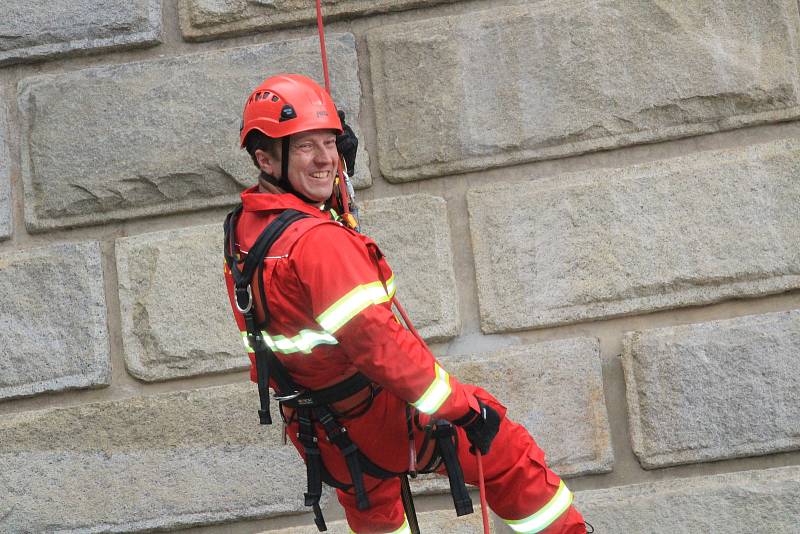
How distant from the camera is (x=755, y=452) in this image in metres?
3.69

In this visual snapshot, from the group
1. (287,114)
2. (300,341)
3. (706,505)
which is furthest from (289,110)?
(706,505)

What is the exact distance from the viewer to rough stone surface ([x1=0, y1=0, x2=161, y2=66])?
3.98m

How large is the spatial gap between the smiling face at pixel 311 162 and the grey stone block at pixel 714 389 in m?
1.37

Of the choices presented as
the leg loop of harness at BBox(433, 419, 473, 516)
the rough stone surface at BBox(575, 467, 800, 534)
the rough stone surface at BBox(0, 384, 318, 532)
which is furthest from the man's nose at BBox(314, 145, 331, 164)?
the rough stone surface at BBox(575, 467, 800, 534)

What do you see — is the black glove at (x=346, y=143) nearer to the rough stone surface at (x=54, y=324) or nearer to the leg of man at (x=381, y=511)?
the leg of man at (x=381, y=511)

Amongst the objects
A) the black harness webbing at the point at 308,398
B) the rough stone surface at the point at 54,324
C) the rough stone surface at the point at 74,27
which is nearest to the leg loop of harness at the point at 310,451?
the black harness webbing at the point at 308,398

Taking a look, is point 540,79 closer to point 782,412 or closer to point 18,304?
point 782,412

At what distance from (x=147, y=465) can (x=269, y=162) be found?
1498 mm

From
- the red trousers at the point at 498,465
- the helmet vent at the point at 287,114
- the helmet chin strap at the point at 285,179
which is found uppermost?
the helmet vent at the point at 287,114

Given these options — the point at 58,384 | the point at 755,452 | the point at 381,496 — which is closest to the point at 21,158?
the point at 58,384

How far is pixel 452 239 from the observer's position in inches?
151

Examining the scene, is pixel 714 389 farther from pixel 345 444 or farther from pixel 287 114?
pixel 287 114

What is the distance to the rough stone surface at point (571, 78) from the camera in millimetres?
3750

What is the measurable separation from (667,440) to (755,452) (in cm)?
30
